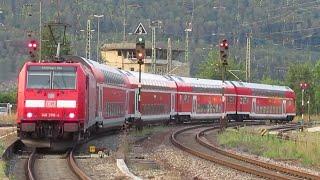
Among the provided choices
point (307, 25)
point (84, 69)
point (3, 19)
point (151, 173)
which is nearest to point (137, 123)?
point (84, 69)

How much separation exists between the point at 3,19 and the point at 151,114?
150371 mm

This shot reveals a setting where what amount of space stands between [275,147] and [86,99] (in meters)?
8.84

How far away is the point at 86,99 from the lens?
82.7ft

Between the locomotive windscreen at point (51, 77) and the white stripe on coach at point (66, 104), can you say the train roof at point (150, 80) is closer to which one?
the locomotive windscreen at point (51, 77)

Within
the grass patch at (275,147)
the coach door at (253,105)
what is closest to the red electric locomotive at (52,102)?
the grass patch at (275,147)

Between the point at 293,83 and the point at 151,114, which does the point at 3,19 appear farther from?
the point at 151,114

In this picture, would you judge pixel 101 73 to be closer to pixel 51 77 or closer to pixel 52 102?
pixel 51 77

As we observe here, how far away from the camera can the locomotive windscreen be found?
2467cm

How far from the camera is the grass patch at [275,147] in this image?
83.4ft

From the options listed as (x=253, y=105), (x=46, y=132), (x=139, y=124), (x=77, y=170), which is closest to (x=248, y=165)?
(x=77, y=170)

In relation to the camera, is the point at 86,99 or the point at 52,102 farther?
the point at 86,99

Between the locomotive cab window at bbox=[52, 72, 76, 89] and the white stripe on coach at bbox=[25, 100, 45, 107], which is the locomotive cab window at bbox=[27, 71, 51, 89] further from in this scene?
the white stripe on coach at bbox=[25, 100, 45, 107]

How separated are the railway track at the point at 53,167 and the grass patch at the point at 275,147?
795 centimetres

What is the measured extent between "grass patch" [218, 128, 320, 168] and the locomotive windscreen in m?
8.08
